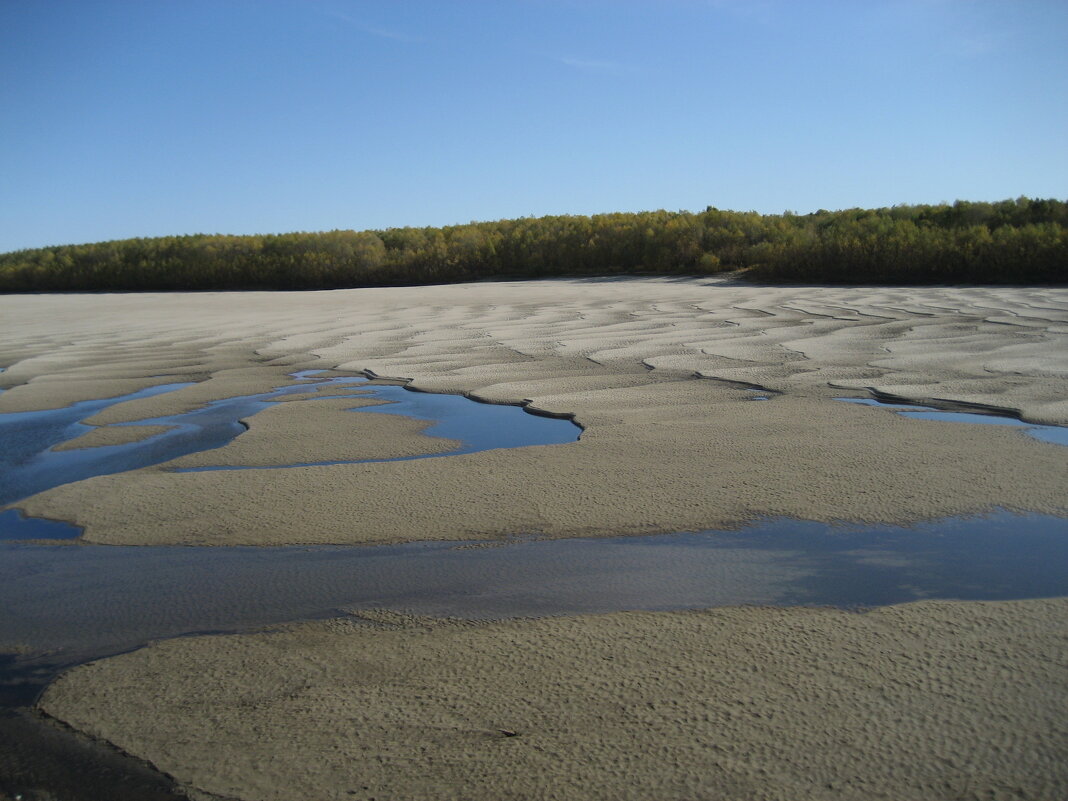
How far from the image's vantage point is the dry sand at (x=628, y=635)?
1614 mm

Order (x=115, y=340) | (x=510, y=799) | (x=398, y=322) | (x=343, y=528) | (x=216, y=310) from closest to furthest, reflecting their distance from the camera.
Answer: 1. (x=510, y=799)
2. (x=343, y=528)
3. (x=115, y=340)
4. (x=398, y=322)
5. (x=216, y=310)

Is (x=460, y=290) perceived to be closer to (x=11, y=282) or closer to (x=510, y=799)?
(x=510, y=799)

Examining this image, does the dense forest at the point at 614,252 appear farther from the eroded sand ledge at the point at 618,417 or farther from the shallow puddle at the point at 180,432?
the shallow puddle at the point at 180,432

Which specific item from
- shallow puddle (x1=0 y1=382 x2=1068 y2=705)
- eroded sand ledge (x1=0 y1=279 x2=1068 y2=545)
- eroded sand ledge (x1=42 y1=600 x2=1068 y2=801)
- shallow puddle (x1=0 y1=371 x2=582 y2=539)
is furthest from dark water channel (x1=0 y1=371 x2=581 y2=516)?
eroded sand ledge (x1=42 y1=600 x2=1068 y2=801)

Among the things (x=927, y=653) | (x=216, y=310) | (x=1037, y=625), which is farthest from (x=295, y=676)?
(x=216, y=310)

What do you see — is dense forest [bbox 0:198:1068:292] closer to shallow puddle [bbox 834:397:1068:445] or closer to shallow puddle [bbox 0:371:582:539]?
shallow puddle [bbox 834:397:1068:445]

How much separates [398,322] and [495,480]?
7777 mm

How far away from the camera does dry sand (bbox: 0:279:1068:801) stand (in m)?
1.61

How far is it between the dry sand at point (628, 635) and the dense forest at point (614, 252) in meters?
9.03

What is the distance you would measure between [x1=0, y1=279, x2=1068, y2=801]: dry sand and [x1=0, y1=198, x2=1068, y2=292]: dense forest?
29.6 ft

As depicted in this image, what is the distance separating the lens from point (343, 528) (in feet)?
9.93

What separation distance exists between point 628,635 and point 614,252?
820 inches

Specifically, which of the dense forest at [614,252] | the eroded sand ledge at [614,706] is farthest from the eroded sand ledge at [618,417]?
the dense forest at [614,252]

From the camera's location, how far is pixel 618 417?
4617 mm
